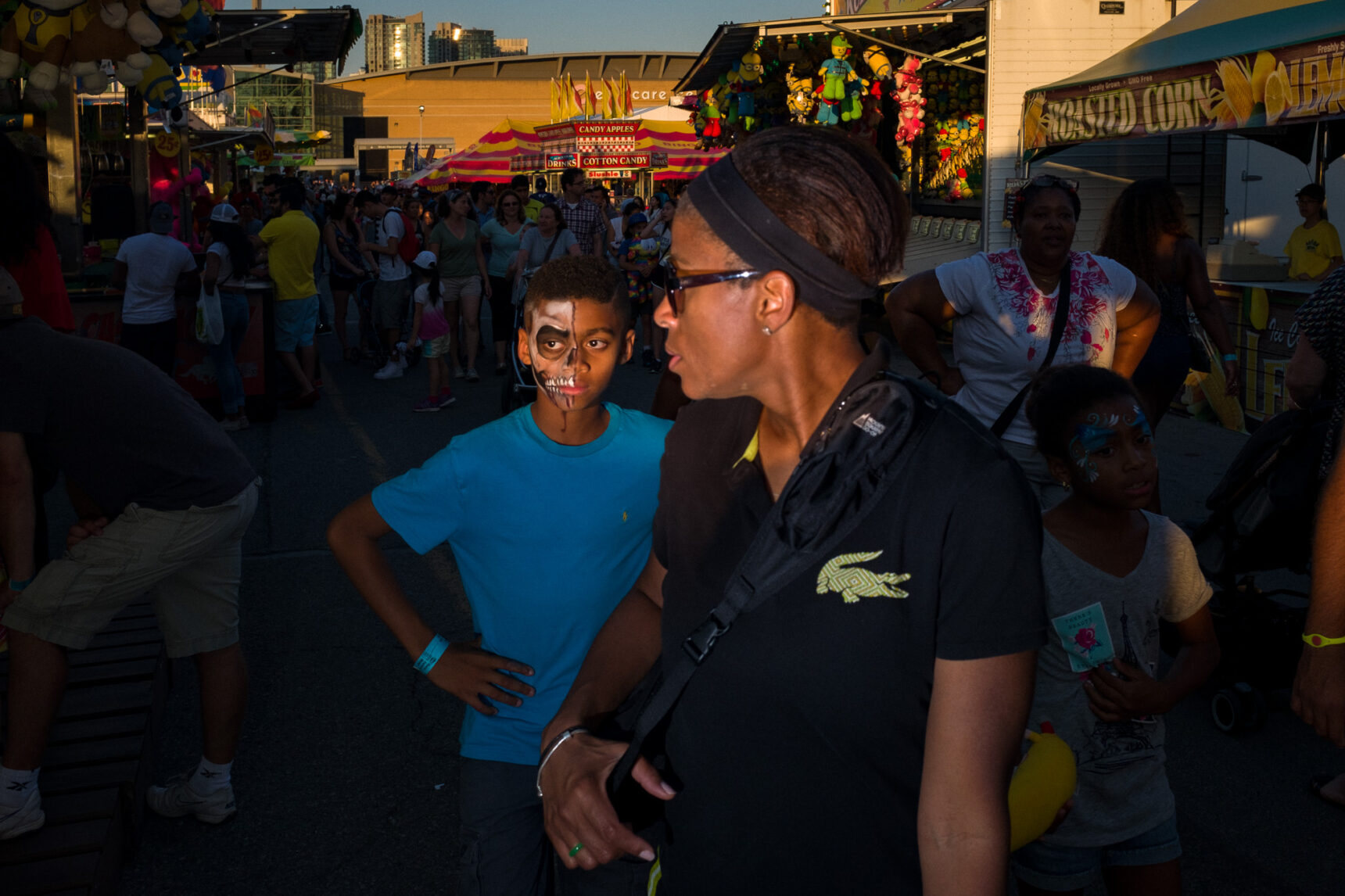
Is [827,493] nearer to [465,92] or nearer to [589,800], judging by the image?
[589,800]

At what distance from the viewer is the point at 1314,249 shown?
37.9 feet

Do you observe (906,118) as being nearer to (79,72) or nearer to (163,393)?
(79,72)

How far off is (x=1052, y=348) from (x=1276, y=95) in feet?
17.5

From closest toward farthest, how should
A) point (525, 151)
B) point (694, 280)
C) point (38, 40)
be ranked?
1. point (694, 280)
2. point (38, 40)
3. point (525, 151)

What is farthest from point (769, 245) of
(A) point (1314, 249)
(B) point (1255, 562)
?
(A) point (1314, 249)

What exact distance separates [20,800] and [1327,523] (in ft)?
10.6

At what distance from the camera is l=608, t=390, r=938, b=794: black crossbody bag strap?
1396mm

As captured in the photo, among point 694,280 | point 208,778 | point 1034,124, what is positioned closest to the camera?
point 694,280

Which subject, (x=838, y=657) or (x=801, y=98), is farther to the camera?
(x=801, y=98)

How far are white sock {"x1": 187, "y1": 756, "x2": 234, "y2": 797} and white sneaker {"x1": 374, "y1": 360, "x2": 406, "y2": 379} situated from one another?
379 inches

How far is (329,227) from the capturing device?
13.8m

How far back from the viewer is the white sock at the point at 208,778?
151 inches

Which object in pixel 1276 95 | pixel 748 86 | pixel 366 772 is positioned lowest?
pixel 366 772

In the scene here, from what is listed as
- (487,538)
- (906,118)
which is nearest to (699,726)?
(487,538)
